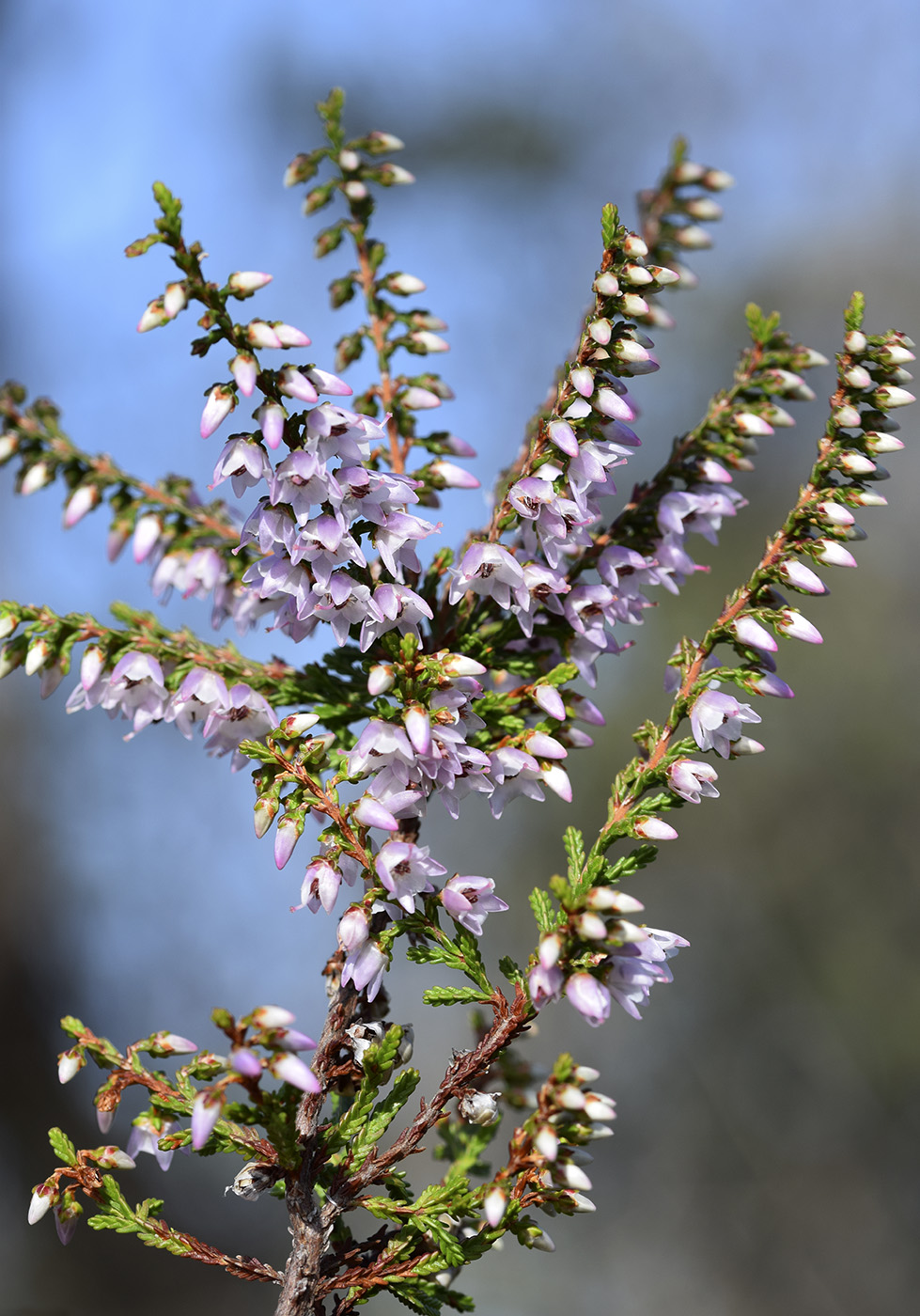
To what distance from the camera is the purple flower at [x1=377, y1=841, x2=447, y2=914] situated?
125cm

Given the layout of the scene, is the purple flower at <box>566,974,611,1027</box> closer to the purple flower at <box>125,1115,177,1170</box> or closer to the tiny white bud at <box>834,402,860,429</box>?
the purple flower at <box>125,1115,177,1170</box>

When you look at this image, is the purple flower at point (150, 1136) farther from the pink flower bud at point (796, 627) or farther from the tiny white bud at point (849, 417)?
the tiny white bud at point (849, 417)

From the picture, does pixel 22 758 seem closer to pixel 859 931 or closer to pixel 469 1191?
pixel 469 1191

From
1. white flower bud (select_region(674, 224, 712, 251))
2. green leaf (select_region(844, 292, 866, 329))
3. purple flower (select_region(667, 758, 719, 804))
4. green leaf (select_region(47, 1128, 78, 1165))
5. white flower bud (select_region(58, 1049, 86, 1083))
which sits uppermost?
white flower bud (select_region(674, 224, 712, 251))

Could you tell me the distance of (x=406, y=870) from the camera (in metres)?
1.31

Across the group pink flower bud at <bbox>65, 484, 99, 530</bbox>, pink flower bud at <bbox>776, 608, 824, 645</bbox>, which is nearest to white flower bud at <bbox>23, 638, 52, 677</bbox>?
pink flower bud at <bbox>65, 484, 99, 530</bbox>

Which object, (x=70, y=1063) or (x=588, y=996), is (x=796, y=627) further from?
(x=70, y=1063)

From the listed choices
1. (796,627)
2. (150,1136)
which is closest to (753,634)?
(796,627)

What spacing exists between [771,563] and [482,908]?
700mm

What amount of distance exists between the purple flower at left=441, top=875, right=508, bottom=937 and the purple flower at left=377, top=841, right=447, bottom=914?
3 cm

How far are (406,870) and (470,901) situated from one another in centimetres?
11

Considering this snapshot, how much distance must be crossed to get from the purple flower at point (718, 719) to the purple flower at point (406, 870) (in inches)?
17.5

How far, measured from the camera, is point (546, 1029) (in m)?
11.9

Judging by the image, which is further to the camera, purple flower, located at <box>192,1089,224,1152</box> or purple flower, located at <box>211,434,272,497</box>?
purple flower, located at <box>211,434,272,497</box>
